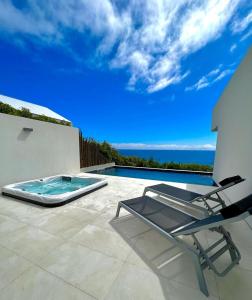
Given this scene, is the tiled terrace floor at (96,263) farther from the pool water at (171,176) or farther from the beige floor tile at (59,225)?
the pool water at (171,176)

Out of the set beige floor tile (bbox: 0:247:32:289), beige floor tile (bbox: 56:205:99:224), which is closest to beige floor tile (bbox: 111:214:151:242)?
beige floor tile (bbox: 56:205:99:224)

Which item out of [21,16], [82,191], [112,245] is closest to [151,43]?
[21,16]

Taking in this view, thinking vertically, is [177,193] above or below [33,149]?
below

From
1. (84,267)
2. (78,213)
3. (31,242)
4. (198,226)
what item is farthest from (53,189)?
(198,226)

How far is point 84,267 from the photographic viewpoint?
71.1 inches

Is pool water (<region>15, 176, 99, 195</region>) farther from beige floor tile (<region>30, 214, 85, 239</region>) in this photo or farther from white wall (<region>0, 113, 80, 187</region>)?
beige floor tile (<region>30, 214, 85, 239</region>)

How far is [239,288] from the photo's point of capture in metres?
1.54

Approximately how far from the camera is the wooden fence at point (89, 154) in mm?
9008

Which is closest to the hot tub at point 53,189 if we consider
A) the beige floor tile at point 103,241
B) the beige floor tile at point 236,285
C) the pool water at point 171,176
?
the beige floor tile at point 103,241

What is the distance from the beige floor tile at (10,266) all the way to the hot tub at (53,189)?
156cm

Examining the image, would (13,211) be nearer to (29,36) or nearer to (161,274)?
(161,274)

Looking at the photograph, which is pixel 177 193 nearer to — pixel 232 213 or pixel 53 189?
pixel 232 213

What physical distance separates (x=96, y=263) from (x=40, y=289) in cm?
63

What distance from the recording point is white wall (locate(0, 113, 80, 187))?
4.93 meters
